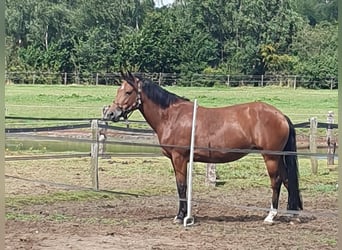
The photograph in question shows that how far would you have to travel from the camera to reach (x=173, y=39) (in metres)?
16.0

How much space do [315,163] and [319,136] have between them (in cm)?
249

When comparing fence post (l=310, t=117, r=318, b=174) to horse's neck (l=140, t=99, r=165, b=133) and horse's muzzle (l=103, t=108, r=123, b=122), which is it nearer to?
horse's neck (l=140, t=99, r=165, b=133)

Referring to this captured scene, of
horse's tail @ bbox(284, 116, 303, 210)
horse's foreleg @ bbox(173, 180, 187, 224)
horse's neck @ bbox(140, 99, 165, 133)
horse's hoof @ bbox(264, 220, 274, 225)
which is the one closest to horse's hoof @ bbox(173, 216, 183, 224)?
horse's foreleg @ bbox(173, 180, 187, 224)

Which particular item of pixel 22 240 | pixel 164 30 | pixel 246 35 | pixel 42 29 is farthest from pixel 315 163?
pixel 42 29

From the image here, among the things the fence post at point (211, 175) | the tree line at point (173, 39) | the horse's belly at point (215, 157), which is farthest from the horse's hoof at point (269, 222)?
the tree line at point (173, 39)

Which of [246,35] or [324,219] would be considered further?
[246,35]

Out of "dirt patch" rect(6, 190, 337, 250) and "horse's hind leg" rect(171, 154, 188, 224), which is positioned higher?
"horse's hind leg" rect(171, 154, 188, 224)

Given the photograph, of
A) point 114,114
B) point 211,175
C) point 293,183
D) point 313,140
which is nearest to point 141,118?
point 313,140

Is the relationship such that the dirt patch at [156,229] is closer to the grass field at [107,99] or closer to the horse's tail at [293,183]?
the horse's tail at [293,183]

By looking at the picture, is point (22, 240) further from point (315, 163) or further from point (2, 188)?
point (315, 163)

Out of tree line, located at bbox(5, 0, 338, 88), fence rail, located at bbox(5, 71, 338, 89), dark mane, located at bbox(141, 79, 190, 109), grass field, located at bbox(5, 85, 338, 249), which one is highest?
tree line, located at bbox(5, 0, 338, 88)

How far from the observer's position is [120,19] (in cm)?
2058

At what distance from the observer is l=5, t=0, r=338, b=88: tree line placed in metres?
16.1

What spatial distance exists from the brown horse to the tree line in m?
10.1
